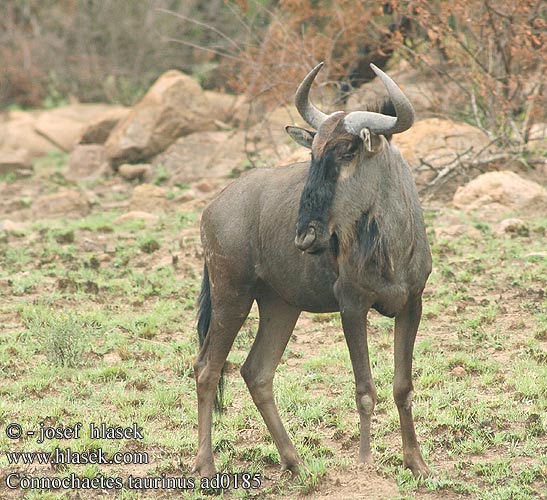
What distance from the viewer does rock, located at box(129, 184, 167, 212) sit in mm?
13781

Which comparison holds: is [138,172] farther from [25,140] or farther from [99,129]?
[25,140]

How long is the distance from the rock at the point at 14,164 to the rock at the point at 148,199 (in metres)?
3.87

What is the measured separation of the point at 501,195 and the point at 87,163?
309 inches

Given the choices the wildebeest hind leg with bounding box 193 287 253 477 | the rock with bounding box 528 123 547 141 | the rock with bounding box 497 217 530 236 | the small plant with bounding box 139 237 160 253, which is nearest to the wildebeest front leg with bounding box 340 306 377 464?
the wildebeest hind leg with bounding box 193 287 253 477

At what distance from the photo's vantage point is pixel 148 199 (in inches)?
549

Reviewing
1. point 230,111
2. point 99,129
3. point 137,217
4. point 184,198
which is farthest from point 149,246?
Answer: point 99,129

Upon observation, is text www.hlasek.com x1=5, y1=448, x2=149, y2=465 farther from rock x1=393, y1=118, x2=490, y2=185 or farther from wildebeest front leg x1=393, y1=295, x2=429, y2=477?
rock x1=393, y1=118, x2=490, y2=185

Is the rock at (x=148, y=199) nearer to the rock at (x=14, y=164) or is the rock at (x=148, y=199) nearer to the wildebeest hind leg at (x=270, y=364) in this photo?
the rock at (x=14, y=164)

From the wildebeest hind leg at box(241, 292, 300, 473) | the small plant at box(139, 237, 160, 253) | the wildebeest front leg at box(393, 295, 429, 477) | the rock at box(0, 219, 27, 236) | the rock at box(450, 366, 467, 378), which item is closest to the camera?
the wildebeest front leg at box(393, 295, 429, 477)

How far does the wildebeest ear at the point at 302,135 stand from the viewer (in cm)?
568

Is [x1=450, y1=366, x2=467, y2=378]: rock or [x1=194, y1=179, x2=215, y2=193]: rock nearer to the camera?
[x1=450, y1=366, x2=467, y2=378]: rock

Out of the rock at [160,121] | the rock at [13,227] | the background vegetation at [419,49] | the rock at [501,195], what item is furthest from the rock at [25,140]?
the rock at [501,195]

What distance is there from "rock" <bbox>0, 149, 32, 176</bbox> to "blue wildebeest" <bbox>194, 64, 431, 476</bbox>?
38.6ft

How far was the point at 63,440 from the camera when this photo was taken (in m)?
6.37
